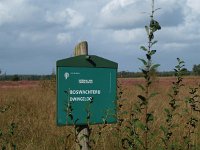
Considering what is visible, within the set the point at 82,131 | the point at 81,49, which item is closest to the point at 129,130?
the point at 82,131

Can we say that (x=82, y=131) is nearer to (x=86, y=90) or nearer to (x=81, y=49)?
(x=86, y=90)

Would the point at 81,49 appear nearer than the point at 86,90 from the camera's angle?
No

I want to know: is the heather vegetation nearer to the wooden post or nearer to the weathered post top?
the wooden post

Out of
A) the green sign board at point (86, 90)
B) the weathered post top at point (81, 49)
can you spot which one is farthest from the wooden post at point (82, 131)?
the green sign board at point (86, 90)

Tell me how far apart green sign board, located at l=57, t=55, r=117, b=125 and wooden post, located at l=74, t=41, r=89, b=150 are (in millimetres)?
108

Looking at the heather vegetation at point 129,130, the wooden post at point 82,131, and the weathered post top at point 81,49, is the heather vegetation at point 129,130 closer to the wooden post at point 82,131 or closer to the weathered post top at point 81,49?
the wooden post at point 82,131

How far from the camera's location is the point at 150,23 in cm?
310

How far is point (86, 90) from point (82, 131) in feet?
1.40

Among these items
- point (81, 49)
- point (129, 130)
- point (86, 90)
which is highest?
point (81, 49)

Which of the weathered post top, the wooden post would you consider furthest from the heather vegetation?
the weathered post top

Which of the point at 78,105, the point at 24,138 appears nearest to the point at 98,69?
the point at 78,105

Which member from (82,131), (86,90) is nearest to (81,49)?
(86,90)

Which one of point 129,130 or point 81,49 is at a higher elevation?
point 81,49

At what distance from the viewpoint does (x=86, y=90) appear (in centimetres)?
394
